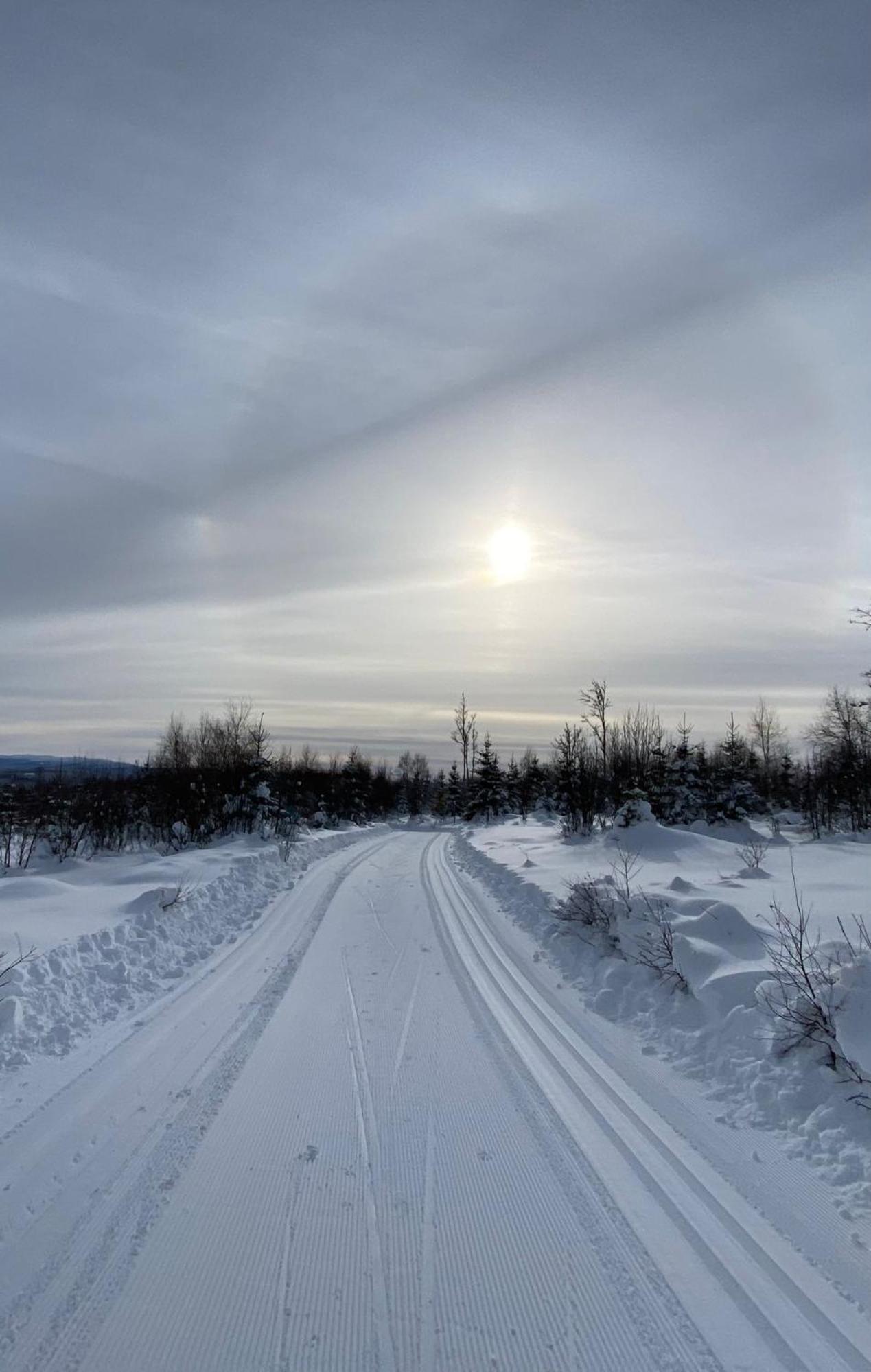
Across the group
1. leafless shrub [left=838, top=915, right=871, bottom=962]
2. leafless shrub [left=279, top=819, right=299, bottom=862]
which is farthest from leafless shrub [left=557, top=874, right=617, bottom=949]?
leafless shrub [left=279, top=819, right=299, bottom=862]

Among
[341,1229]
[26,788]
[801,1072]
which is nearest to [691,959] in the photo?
[801,1072]

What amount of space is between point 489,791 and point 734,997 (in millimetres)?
49531

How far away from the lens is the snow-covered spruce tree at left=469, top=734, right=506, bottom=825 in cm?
5606

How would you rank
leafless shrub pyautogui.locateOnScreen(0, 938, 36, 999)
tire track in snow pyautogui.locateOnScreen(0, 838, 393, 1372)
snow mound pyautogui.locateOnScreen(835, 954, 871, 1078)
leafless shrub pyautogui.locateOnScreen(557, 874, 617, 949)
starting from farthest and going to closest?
leafless shrub pyautogui.locateOnScreen(557, 874, 617, 949) → leafless shrub pyautogui.locateOnScreen(0, 938, 36, 999) → snow mound pyautogui.locateOnScreen(835, 954, 871, 1078) → tire track in snow pyautogui.locateOnScreen(0, 838, 393, 1372)

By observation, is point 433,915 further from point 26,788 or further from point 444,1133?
point 26,788

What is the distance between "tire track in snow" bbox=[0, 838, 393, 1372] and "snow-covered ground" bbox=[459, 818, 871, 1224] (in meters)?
3.61

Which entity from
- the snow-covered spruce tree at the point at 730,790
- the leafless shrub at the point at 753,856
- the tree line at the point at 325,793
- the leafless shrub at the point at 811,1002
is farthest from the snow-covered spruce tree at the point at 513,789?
the leafless shrub at the point at 811,1002

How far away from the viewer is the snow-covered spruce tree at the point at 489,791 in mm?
56062

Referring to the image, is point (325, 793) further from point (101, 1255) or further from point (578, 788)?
point (101, 1255)

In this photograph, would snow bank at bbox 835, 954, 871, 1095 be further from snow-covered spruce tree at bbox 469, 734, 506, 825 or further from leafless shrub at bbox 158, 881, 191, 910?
snow-covered spruce tree at bbox 469, 734, 506, 825

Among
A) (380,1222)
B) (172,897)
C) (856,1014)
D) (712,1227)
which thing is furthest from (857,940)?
(172,897)

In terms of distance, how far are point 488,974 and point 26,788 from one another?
3350 centimetres

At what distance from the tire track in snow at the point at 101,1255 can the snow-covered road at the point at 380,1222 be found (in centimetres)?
1

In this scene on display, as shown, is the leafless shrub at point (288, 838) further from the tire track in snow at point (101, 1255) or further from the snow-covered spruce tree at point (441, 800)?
the snow-covered spruce tree at point (441, 800)
